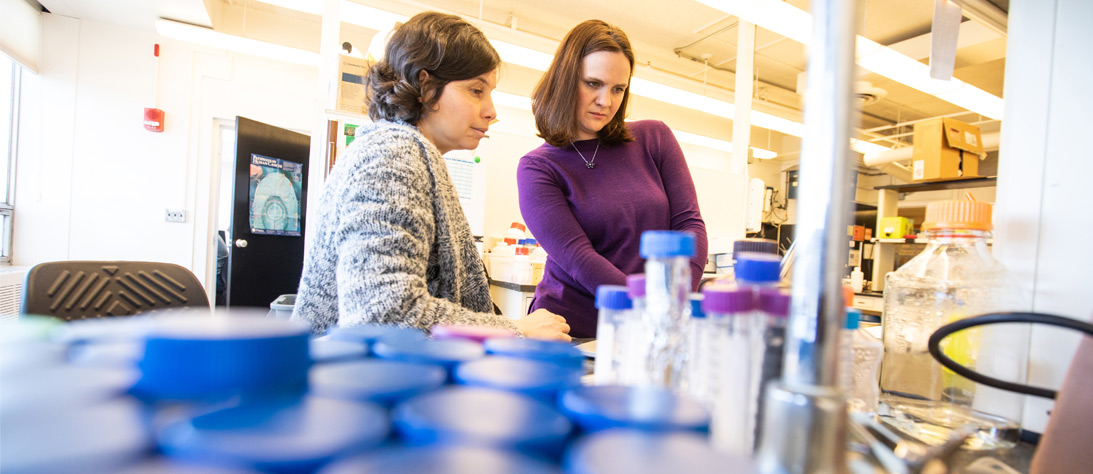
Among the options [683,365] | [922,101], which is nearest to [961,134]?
[683,365]

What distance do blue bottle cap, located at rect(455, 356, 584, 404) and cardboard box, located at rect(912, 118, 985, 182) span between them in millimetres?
2246

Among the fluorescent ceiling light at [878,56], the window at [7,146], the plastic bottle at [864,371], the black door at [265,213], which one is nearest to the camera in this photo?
the plastic bottle at [864,371]

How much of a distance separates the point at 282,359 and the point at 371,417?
7cm

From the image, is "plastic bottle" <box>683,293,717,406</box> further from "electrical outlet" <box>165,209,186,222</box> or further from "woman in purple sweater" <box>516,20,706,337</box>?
"electrical outlet" <box>165,209,186,222</box>

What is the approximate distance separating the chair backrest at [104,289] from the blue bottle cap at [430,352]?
44.2 inches

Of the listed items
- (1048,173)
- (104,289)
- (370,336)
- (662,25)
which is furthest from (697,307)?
(662,25)

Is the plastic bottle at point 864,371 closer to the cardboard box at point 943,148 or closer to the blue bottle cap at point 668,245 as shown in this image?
the blue bottle cap at point 668,245

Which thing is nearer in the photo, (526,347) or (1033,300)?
(526,347)

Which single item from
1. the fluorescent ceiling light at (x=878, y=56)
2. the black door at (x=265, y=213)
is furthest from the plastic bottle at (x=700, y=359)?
the black door at (x=265, y=213)

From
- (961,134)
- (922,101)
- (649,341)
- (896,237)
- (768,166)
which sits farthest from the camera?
(768,166)

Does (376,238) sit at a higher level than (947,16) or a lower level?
lower

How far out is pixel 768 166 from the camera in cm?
865

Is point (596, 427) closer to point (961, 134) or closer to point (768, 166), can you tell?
point (961, 134)

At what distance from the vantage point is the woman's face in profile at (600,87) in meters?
1.31
